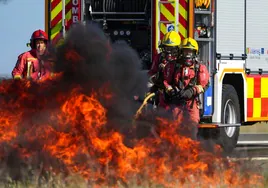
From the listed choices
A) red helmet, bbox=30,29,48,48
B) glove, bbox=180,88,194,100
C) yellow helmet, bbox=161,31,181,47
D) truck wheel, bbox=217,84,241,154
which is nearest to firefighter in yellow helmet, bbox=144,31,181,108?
yellow helmet, bbox=161,31,181,47

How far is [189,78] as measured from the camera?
35.9ft

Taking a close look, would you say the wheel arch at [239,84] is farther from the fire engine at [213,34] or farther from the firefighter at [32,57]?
the firefighter at [32,57]

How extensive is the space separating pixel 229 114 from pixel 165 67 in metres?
4.44

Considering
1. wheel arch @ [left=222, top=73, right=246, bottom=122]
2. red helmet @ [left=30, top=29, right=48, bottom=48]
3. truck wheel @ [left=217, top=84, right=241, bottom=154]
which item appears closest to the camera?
red helmet @ [left=30, top=29, right=48, bottom=48]

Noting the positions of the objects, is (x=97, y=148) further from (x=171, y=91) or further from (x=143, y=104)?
(x=171, y=91)

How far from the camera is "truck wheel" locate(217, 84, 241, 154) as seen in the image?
15.1 m

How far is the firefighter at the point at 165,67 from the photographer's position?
11023 millimetres

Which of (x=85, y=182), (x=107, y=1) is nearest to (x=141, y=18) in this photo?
(x=107, y=1)

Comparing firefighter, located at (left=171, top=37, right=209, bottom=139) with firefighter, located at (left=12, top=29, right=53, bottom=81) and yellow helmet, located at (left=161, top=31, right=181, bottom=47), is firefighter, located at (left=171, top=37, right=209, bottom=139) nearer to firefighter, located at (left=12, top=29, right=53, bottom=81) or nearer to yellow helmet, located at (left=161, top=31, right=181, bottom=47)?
yellow helmet, located at (left=161, top=31, right=181, bottom=47)

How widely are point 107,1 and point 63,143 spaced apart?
6022 millimetres

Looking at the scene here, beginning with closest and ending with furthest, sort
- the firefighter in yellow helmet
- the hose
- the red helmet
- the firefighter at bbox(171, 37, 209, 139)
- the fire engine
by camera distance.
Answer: the hose < the firefighter at bbox(171, 37, 209, 139) < the firefighter in yellow helmet < the red helmet < the fire engine

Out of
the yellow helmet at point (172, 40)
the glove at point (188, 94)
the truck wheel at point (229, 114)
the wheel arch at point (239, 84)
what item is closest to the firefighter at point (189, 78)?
the glove at point (188, 94)

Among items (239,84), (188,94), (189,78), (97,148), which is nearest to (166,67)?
(189,78)

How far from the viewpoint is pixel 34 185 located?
27.0 feet
